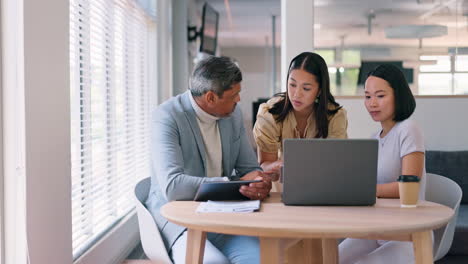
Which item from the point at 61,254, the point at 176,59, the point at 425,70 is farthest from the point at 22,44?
the point at 176,59

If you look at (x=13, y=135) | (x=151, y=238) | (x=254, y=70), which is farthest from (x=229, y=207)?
(x=254, y=70)

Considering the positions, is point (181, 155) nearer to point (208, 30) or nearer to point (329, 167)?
point (329, 167)

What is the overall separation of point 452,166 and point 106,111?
2.40 m

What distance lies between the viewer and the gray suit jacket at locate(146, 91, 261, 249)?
2.23 metres

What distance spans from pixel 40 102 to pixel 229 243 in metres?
0.94

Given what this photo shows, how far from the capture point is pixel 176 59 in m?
6.64

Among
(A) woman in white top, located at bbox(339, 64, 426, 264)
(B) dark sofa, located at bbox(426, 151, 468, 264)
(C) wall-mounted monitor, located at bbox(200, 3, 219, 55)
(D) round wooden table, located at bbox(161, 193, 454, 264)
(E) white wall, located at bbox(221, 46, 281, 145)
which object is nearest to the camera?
(D) round wooden table, located at bbox(161, 193, 454, 264)

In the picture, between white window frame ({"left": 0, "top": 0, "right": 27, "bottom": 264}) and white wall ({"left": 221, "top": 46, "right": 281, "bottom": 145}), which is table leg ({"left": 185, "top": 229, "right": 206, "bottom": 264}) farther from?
white wall ({"left": 221, "top": 46, "right": 281, "bottom": 145})

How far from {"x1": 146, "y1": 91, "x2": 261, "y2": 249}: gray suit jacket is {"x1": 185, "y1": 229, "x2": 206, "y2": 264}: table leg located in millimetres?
233

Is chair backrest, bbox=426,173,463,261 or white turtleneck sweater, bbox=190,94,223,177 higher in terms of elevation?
white turtleneck sweater, bbox=190,94,223,177

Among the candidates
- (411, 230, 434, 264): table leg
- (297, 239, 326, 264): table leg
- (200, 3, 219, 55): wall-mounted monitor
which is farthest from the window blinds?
(411, 230, 434, 264): table leg

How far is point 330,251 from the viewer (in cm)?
246

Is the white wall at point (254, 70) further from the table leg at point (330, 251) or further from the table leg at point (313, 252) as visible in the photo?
the table leg at point (330, 251)

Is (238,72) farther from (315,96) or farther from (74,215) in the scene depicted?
(74,215)
